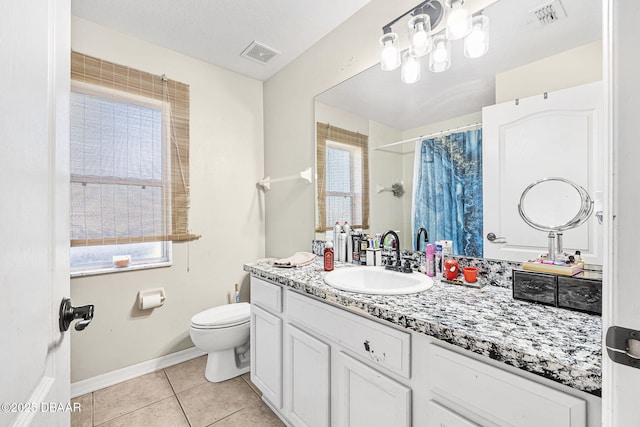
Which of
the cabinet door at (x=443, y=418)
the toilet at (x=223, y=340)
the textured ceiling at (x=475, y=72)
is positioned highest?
the textured ceiling at (x=475, y=72)

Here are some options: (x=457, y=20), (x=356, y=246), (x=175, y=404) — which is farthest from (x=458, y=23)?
(x=175, y=404)

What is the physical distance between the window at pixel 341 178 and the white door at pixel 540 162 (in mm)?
733

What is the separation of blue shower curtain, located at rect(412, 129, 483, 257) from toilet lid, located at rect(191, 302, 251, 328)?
4.39 feet

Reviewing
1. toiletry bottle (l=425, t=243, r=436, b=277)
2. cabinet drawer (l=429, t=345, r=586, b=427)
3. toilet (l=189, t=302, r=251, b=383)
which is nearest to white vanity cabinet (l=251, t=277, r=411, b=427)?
cabinet drawer (l=429, t=345, r=586, b=427)

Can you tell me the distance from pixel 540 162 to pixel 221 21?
2044mm

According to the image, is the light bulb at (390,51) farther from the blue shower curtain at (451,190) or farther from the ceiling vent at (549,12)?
the ceiling vent at (549,12)

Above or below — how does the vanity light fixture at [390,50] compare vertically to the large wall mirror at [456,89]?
above

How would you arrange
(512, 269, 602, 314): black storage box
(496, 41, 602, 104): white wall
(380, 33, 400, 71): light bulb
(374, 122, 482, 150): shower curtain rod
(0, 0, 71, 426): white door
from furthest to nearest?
(380, 33, 400, 71): light bulb
(374, 122, 482, 150): shower curtain rod
(496, 41, 602, 104): white wall
(512, 269, 602, 314): black storage box
(0, 0, 71, 426): white door

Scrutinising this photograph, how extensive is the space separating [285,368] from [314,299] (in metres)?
0.48

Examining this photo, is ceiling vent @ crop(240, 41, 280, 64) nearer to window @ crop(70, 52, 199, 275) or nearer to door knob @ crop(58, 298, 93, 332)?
window @ crop(70, 52, 199, 275)

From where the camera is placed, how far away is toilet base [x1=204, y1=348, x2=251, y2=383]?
1956 millimetres

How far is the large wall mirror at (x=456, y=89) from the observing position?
3.32 ft

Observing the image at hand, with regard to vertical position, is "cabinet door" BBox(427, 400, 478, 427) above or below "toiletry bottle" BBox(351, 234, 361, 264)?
below

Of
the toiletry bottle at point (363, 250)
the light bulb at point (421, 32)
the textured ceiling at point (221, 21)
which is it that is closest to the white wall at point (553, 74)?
the light bulb at point (421, 32)
